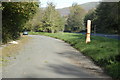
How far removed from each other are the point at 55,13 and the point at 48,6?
422cm

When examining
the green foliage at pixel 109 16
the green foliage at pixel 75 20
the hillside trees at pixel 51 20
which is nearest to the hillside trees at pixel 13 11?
the green foliage at pixel 109 16

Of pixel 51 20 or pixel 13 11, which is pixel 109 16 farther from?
pixel 51 20

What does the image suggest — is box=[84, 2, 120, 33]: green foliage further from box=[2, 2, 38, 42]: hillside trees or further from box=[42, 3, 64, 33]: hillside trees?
box=[42, 3, 64, 33]: hillside trees

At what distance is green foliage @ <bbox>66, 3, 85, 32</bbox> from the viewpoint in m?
108

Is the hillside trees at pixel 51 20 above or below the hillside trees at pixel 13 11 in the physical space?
above

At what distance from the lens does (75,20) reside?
108438mm

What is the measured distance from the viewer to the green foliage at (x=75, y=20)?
10789cm

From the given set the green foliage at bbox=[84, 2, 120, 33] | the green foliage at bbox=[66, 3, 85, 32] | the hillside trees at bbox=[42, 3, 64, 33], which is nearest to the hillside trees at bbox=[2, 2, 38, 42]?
the green foliage at bbox=[84, 2, 120, 33]

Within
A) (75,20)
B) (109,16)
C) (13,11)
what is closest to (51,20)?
(75,20)

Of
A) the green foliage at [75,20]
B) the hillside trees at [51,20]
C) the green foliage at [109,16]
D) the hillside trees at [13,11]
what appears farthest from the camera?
the green foliage at [75,20]

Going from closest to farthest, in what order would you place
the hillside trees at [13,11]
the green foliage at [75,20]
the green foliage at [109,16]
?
the green foliage at [109,16] → the hillside trees at [13,11] → the green foliage at [75,20]

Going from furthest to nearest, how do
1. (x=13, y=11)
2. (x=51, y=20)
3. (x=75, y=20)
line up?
1. (x=75, y=20)
2. (x=51, y=20)
3. (x=13, y=11)

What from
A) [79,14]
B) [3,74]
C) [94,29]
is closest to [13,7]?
[3,74]

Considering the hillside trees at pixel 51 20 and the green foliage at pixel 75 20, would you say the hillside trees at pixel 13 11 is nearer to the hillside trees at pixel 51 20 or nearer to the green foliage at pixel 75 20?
the hillside trees at pixel 51 20
